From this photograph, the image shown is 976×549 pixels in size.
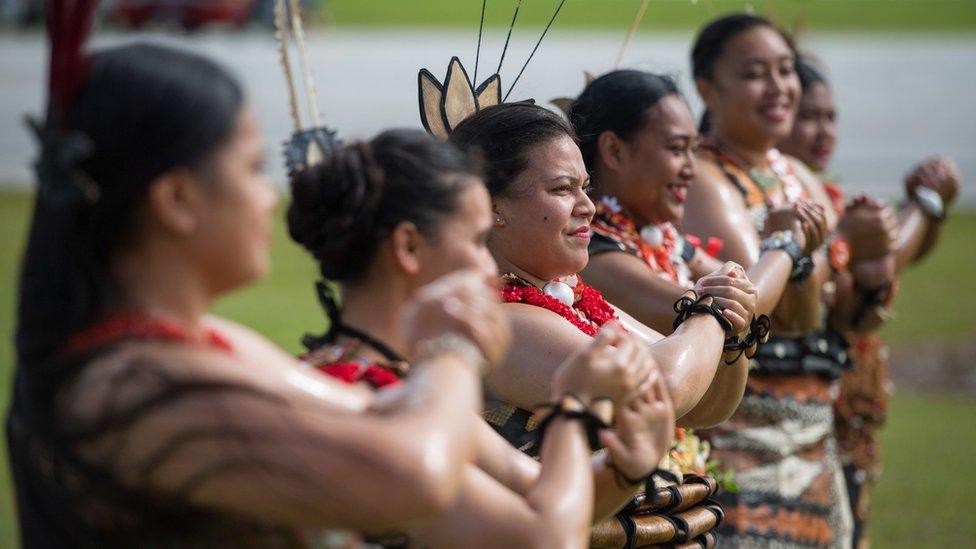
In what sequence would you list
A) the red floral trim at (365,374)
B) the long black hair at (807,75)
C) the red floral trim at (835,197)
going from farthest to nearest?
the long black hair at (807,75) < the red floral trim at (835,197) < the red floral trim at (365,374)

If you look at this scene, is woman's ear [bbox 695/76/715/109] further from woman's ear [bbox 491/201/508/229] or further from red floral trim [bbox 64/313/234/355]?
red floral trim [bbox 64/313/234/355]

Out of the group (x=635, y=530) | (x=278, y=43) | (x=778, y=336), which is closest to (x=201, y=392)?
(x=635, y=530)

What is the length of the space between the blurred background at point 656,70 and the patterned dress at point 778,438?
68 cm

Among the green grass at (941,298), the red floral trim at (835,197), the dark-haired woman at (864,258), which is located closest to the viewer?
the dark-haired woman at (864,258)

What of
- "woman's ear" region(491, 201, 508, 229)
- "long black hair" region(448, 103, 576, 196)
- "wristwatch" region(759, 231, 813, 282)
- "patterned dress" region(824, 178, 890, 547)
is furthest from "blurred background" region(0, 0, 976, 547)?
"patterned dress" region(824, 178, 890, 547)

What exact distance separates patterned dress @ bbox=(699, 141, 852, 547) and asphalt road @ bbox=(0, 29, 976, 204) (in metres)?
10.8

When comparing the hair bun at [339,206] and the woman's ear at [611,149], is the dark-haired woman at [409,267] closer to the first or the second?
the hair bun at [339,206]

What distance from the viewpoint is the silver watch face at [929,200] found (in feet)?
19.7

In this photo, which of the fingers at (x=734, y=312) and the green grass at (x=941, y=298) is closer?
the fingers at (x=734, y=312)

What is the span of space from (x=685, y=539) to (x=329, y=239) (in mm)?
1320

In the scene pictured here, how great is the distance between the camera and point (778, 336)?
4926 mm

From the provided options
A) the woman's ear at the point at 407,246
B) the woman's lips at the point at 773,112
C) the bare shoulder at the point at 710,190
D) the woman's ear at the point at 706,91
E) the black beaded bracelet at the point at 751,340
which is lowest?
the black beaded bracelet at the point at 751,340

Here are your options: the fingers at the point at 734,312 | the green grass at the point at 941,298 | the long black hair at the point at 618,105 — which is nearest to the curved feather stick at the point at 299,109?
the long black hair at the point at 618,105

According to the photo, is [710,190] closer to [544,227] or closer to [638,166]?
[638,166]
